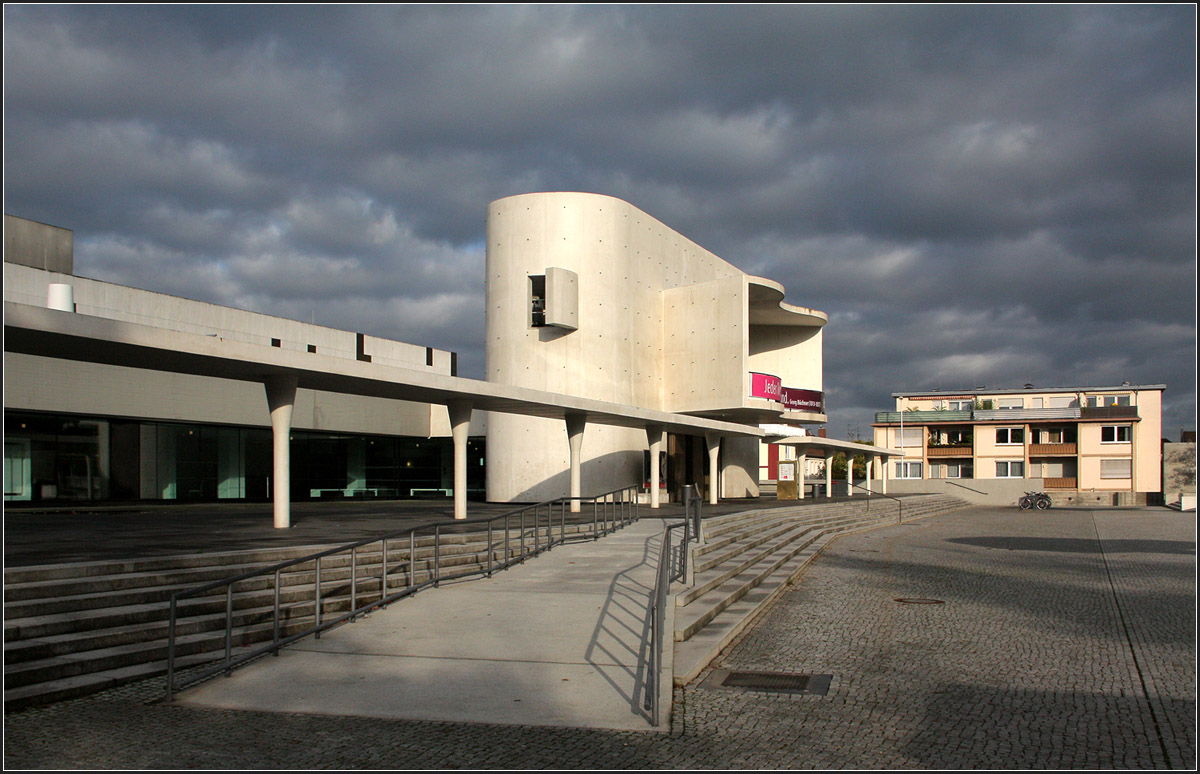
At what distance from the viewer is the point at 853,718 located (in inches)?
267

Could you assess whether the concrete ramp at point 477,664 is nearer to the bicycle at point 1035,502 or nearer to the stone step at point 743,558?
the stone step at point 743,558

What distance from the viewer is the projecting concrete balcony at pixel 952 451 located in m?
72.7

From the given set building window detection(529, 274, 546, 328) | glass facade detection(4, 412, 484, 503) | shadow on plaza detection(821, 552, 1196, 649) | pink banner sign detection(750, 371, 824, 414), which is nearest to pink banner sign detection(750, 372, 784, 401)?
pink banner sign detection(750, 371, 824, 414)

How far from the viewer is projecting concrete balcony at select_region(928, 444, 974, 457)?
238ft

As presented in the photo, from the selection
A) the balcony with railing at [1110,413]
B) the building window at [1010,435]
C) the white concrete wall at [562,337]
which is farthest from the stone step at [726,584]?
the balcony with railing at [1110,413]

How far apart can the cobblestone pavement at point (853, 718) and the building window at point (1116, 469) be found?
210ft

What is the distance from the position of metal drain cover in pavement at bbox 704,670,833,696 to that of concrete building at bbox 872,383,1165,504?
2318 inches

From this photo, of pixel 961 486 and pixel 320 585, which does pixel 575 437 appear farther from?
pixel 961 486

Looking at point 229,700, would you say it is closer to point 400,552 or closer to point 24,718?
point 24,718

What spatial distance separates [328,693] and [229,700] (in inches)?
29.5

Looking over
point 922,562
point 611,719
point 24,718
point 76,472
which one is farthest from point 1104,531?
point 76,472

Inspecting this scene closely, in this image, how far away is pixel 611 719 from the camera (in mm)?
6582

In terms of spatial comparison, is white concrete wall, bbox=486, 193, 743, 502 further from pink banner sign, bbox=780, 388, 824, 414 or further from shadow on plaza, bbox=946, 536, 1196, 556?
shadow on plaza, bbox=946, 536, 1196, 556

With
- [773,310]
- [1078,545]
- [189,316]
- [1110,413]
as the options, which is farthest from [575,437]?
[1110,413]
